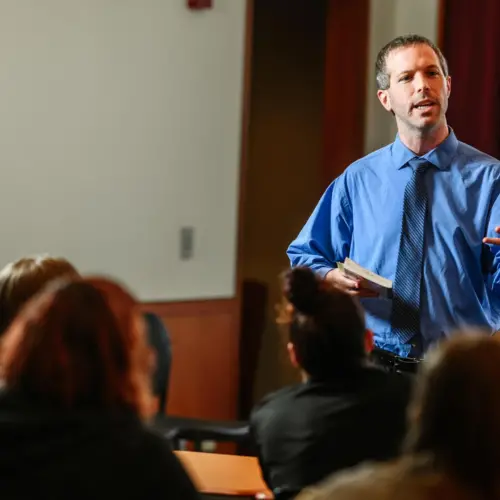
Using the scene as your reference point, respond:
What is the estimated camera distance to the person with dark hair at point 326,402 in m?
1.81

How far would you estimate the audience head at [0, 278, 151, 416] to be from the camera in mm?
1450

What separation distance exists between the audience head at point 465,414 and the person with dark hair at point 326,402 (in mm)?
493

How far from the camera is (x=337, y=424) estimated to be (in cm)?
181

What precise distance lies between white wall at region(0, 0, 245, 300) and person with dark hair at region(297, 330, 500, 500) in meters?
2.58

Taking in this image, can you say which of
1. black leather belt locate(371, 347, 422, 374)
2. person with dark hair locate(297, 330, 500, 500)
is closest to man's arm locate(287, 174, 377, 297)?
black leather belt locate(371, 347, 422, 374)

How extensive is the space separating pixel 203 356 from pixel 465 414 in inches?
123

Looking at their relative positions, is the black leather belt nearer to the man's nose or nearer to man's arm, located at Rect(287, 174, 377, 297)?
man's arm, located at Rect(287, 174, 377, 297)

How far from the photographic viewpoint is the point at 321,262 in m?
2.81

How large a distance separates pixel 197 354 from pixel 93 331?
285 centimetres

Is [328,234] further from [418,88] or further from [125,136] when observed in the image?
[125,136]

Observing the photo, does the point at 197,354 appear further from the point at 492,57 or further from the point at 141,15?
the point at 492,57

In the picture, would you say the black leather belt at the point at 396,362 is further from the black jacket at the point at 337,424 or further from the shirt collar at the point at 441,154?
the black jacket at the point at 337,424

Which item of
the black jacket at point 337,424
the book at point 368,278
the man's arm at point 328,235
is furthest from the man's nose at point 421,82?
the black jacket at point 337,424

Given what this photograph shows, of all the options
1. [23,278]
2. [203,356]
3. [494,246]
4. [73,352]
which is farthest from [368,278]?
[203,356]
